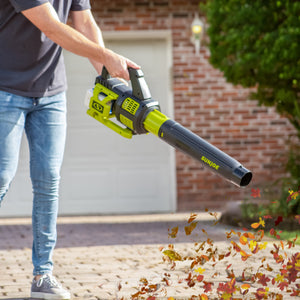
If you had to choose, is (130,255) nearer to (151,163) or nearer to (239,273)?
(239,273)

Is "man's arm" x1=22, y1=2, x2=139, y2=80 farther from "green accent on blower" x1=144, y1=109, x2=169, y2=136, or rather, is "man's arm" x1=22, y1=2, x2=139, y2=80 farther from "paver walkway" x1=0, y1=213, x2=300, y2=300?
"paver walkway" x1=0, y1=213, x2=300, y2=300

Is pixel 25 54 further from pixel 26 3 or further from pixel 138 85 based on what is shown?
pixel 138 85

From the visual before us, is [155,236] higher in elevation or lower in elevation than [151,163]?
lower

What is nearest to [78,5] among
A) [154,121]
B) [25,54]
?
[25,54]

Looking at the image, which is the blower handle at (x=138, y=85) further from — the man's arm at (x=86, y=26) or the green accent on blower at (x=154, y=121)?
the man's arm at (x=86, y=26)

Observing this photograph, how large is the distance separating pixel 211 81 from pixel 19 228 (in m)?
3.29

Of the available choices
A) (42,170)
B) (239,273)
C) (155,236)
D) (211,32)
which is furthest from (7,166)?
(211,32)

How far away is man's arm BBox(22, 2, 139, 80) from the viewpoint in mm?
2551

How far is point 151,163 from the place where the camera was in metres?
8.34

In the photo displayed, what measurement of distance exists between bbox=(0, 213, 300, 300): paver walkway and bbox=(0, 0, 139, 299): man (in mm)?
308

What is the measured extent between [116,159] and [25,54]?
545 cm

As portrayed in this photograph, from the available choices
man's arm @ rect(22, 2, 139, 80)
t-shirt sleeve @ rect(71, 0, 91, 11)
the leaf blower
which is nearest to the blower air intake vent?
the leaf blower

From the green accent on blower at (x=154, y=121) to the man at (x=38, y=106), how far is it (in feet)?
1.66

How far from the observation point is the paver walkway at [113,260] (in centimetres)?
320
